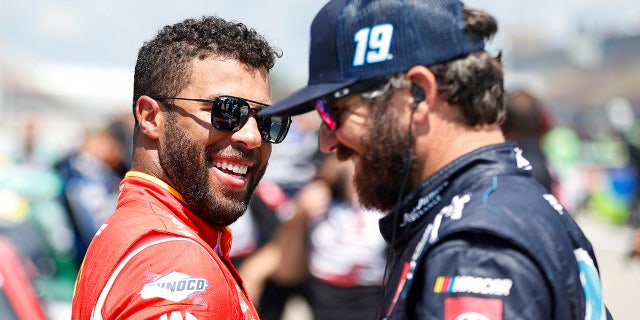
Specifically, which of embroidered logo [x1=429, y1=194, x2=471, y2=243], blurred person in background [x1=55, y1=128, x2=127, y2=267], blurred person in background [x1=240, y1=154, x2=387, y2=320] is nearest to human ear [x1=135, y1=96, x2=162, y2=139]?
embroidered logo [x1=429, y1=194, x2=471, y2=243]

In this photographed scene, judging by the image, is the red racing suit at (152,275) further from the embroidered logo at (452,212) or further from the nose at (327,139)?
the embroidered logo at (452,212)

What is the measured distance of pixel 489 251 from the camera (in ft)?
6.20

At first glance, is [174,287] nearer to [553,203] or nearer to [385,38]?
[385,38]

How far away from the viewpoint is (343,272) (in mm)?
5781

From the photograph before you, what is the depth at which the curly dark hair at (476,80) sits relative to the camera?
2.16m

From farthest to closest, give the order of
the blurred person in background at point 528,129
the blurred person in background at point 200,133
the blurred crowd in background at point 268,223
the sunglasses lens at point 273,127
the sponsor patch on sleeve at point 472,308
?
the blurred crowd in background at point 268,223 < the blurred person in background at point 528,129 < the sunglasses lens at point 273,127 < the blurred person in background at point 200,133 < the sponsor patch on sleeve at point 472,308

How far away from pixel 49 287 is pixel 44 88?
150 feet

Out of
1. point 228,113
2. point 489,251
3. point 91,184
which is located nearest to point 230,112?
point 228,113

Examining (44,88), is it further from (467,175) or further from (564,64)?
(467,175)

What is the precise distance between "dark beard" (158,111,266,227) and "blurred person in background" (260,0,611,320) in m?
0.33

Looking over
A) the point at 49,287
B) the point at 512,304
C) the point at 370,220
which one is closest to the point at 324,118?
the point at 512,304

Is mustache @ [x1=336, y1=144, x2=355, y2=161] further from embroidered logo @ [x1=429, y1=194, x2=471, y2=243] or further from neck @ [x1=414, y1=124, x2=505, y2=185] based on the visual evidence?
embroidered logo @ [x1=429, y1=194, x2=471, y2=243]

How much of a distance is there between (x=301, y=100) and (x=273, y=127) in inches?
17.0

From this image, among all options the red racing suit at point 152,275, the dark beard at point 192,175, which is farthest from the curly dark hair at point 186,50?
the red racing suit at point 152,275
